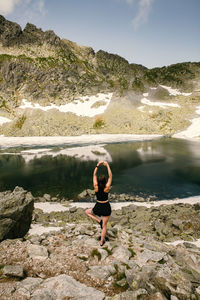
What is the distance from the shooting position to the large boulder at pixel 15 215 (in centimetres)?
1236

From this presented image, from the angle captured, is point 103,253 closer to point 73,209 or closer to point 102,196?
point 102,196

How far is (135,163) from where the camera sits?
57.0 metres

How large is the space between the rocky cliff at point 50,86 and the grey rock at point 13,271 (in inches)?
4725

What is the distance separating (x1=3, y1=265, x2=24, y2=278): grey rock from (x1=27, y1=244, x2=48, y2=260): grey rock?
1308 millimetres

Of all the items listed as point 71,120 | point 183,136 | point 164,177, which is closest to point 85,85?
point 71,120

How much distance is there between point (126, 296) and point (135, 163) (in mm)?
50289

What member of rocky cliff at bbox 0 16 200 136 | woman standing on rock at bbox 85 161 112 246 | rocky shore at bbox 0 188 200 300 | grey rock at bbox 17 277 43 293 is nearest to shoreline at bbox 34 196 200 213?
rocky shore at bbox 0 188 200 300

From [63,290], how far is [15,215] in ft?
23.9

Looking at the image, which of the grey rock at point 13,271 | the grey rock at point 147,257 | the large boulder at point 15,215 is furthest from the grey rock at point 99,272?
the large boulder at point 15,215

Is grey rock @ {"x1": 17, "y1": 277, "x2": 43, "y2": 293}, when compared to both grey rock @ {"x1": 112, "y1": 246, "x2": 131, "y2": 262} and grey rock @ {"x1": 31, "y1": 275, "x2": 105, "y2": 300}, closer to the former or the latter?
grey rock @ {"x1": 31, "y1": 275, "x2": 105, "y2": 300}

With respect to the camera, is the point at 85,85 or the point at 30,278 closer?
the point at 30,278

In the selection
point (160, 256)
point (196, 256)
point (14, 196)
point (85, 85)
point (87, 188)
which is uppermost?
point (85, 85)

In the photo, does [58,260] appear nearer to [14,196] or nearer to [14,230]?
[14,230]

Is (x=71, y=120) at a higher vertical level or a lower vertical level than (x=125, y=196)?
higher
